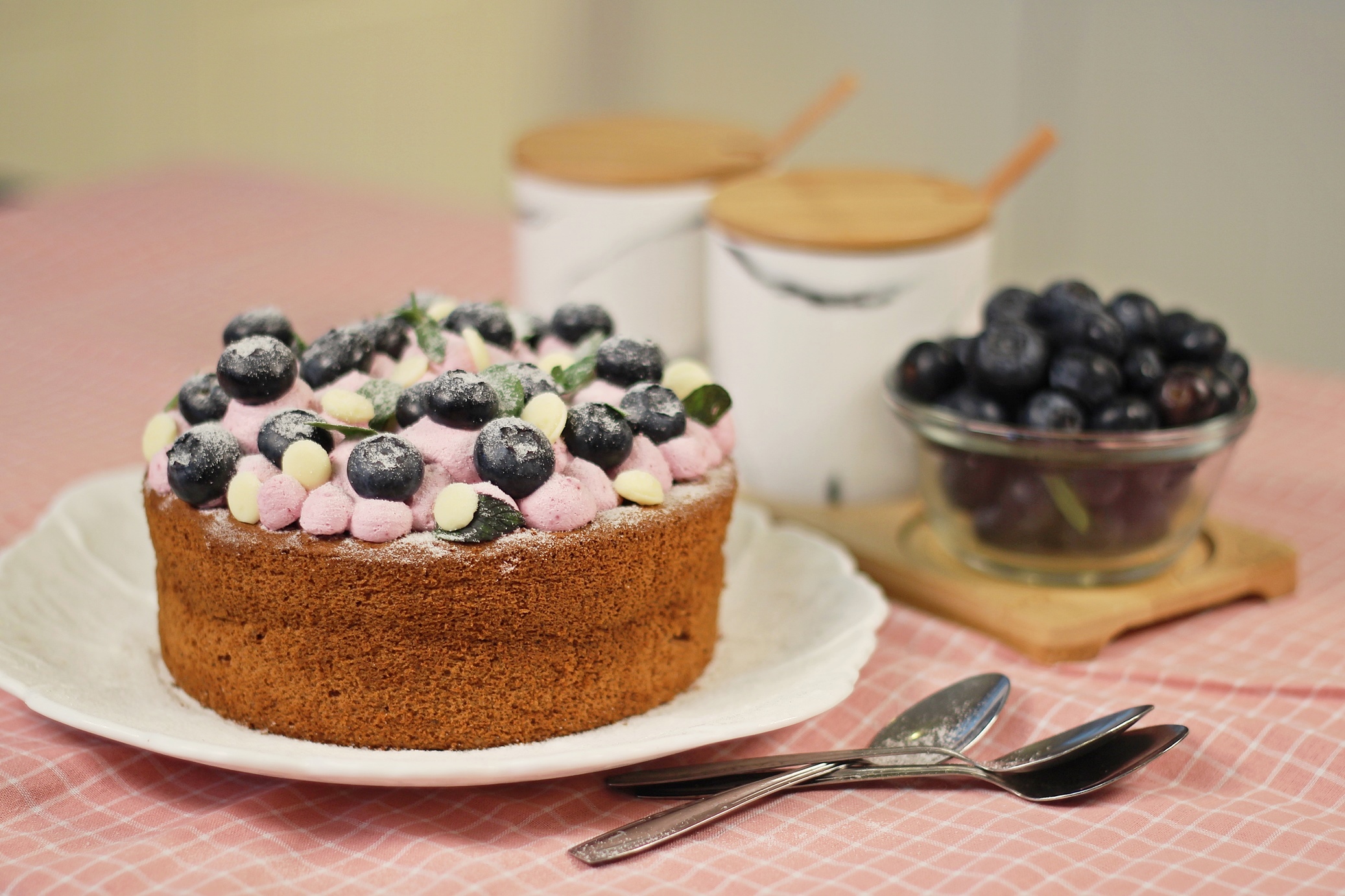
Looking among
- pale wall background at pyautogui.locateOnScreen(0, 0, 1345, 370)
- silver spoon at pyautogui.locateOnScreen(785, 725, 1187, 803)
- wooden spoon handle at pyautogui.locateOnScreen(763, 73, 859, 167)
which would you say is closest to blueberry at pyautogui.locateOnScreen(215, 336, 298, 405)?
silver spoon at pyautogui.locateOnScreen(785, 725, 1187, 803)

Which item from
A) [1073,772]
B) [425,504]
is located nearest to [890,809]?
[1073,772]

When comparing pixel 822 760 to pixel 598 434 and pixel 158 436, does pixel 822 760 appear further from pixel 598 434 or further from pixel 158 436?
pixel 158 436

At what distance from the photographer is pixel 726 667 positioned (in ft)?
4.17

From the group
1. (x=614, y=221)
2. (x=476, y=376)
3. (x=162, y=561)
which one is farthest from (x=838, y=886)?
(x=614, y=221)

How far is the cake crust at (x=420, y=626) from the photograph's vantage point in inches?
42.0

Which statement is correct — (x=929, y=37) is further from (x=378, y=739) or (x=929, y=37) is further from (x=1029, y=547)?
(x=378, y=739)

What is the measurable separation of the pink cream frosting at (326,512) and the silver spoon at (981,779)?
315 mm

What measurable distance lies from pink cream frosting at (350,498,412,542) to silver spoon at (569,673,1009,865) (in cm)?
28

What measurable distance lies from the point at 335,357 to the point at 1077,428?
2.39 ft

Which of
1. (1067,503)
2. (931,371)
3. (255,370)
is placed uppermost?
(255,370)

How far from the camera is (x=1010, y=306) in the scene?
146cm

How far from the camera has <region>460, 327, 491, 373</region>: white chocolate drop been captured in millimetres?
1219

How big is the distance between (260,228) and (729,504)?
1.95 meters

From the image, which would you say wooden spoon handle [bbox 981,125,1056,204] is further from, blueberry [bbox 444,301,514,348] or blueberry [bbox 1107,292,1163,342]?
blueberry [bbox 444,301,514,348]
